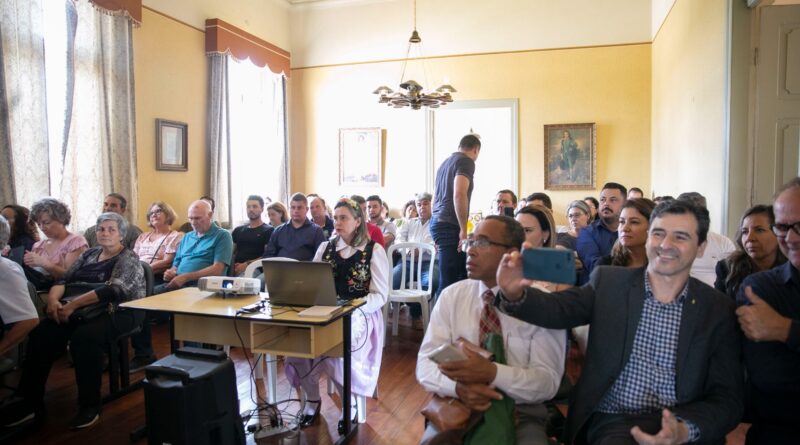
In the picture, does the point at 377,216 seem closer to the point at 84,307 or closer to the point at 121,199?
the point at 121,199

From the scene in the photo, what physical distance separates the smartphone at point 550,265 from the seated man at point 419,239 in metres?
3.24

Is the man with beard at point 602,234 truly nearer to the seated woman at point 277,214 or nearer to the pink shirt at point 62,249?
the seated woman at point 277,214

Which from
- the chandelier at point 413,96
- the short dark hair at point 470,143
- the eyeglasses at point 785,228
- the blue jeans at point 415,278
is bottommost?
the blue jeans at point 415,278

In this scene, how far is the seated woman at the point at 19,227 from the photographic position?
4016 mm

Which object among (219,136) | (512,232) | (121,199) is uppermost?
(219,136)

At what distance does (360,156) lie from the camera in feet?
26.0

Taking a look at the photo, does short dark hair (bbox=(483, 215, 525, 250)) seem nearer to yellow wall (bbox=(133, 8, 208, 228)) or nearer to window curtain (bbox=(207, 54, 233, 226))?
yellow wall (bbox=(133, 8, 208, 228))

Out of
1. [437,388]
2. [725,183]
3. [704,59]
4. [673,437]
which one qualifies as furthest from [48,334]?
[704,59]

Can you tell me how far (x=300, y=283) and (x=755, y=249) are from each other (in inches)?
80.3

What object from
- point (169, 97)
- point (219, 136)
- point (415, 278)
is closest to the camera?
point (415, 278)

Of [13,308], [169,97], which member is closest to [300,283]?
[13,308]

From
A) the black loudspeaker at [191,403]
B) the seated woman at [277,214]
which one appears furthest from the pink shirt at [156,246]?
the black loudspeaker at [191,403]

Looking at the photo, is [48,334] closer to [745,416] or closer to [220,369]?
[220,369]

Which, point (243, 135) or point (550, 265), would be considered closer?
point (550, 265)
